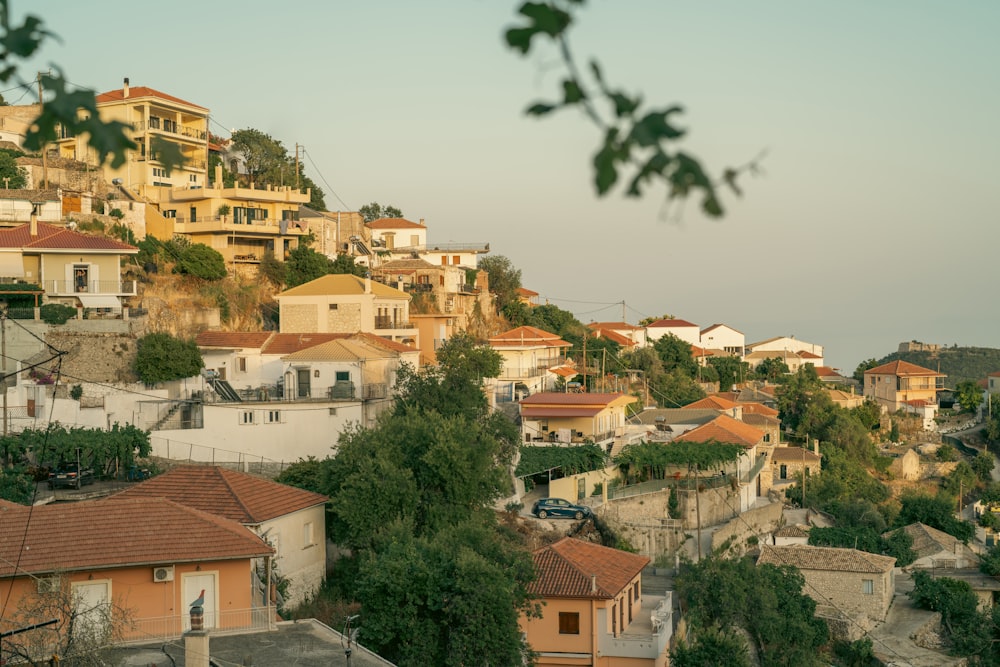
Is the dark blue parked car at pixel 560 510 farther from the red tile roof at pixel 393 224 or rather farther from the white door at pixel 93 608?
the red tile roof at pixel 393 224

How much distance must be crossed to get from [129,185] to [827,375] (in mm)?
61548

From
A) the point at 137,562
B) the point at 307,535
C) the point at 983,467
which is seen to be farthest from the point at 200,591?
the point at 983,467

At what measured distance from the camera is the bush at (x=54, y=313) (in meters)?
34.0

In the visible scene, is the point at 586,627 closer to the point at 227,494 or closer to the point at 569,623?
the point at 569,623

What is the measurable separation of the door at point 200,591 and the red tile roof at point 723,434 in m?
26.6

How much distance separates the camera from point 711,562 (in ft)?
91.5

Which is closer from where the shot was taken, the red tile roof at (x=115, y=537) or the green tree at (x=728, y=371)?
the red tile roof at (x=115, y=537)

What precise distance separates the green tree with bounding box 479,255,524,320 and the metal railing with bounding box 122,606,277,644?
49162 millimetres

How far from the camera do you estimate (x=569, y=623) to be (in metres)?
23.7

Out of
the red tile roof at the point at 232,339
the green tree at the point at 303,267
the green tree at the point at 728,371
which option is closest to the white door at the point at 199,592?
the red tile roof at the point at 232,339

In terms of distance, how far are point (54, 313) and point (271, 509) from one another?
15.4 meters

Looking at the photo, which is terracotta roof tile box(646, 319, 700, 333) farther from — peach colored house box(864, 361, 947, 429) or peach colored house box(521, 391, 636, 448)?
peach colored house box(521, 391, 636, 448)

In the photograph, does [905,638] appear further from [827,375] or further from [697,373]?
[827,375]

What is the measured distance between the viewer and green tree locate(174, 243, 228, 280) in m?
43.7
